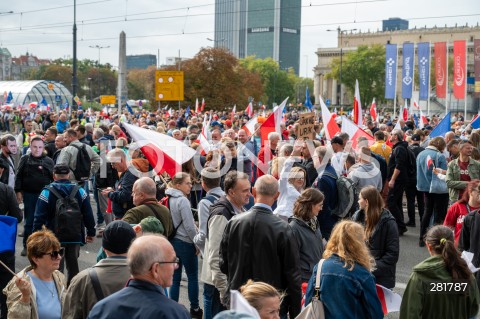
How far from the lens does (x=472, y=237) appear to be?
5.97m

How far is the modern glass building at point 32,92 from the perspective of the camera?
60.6m

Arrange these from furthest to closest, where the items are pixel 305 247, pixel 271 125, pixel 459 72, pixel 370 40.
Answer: pixel 370 40, pixel 459 72, pixel 271 125, pixel 305 247

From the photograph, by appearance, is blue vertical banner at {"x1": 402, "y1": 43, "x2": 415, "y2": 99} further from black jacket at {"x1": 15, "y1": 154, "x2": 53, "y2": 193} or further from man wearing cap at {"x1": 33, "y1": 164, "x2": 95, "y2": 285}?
man wearing cap at {"x1": 33, "y1": 164, "x2": 95, "y2": 285}

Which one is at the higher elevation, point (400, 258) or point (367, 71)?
point (367, 71)

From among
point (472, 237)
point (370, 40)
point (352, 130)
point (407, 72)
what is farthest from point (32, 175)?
point (370, 40)

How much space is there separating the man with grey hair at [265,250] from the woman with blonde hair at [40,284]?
4.20ft

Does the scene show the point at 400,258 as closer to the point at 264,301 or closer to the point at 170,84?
the point at 264,301

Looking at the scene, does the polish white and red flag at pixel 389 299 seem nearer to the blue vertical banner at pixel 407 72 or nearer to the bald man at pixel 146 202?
the bald man at pixel 146 202

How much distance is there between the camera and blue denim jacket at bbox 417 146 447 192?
10.5 meters

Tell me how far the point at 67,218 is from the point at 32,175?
8.30ft

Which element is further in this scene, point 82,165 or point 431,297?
point 82,165

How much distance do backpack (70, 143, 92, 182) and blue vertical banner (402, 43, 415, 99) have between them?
2300cm

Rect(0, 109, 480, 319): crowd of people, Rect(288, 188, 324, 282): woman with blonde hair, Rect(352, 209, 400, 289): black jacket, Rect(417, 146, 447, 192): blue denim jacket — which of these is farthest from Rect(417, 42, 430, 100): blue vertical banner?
Rect(288, 188, 324, 282): woman with blonde hair

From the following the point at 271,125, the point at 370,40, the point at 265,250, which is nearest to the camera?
the point at 265,250
